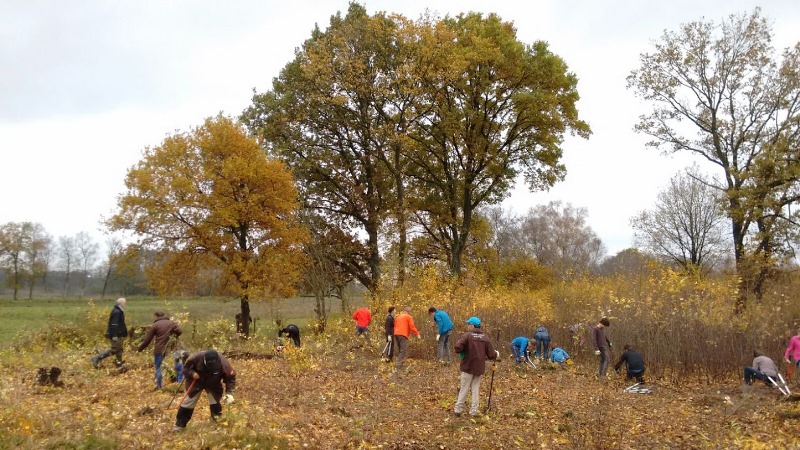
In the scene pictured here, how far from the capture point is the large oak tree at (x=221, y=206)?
22.6 meters

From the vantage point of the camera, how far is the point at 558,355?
16484mm

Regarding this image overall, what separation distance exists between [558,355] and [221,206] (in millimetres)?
14067

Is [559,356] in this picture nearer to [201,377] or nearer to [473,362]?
[473,362]

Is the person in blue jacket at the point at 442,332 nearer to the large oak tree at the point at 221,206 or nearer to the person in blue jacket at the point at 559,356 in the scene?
the person in blue jacket at the point at 559,356

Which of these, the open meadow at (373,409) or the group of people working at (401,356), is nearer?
the open meadow at (373,409)

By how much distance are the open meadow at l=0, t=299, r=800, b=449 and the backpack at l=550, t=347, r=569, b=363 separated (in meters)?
0.35

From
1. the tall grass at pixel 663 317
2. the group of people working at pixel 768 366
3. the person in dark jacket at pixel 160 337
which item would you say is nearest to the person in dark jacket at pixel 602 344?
the tall grass at pixel 663 317

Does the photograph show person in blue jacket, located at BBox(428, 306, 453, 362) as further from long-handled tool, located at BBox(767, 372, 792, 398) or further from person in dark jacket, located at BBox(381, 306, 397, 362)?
long-handled tool, located at BBox(767, 372, 792, 398)

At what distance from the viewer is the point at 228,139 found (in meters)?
23.6

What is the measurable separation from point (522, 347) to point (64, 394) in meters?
11.1

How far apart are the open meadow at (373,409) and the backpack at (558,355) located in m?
0.35

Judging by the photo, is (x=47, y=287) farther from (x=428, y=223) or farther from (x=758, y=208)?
(x=758, y=208)

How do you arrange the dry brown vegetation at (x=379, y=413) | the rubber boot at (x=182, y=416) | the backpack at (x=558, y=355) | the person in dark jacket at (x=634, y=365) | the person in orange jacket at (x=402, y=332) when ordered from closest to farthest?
the dry brown vegetation at (x=379, y=413), the rubber boot at (x=182, y=416), the person in dark jacket at (x=634, y=365), the person in orange jacket at (x=402, y=332), the backpack at (x=558, y=355)

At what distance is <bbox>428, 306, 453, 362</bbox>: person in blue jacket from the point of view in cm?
1579
